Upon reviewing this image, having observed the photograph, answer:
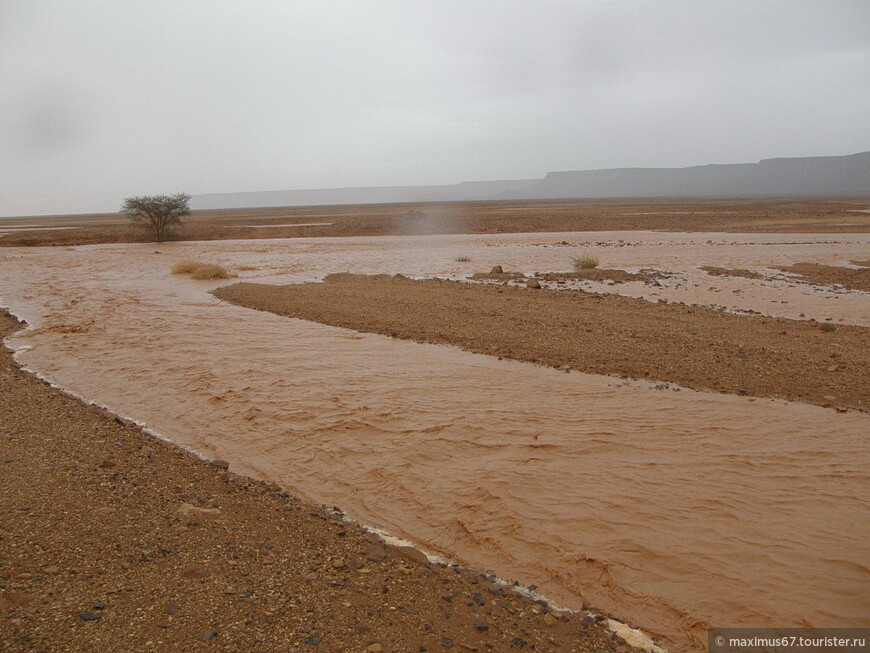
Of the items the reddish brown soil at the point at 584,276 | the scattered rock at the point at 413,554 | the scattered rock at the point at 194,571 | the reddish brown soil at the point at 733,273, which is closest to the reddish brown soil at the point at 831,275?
the reddish brown soil at the point at 733,273

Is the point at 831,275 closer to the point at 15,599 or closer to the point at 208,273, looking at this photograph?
the point at 208,273

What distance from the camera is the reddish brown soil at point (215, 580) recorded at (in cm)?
337

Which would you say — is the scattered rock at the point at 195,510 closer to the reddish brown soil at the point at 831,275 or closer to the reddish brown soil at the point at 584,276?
the reddish brown soil at the point at 584,276

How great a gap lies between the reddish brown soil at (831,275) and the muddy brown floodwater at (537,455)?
373cm

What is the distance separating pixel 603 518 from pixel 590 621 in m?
1.47

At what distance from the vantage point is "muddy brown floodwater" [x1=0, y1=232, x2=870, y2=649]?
4.39m

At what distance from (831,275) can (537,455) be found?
55.1 feet

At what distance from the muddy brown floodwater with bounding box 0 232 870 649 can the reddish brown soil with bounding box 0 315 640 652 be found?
0.59 m

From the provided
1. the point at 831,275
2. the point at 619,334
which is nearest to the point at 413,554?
the point at 619,334

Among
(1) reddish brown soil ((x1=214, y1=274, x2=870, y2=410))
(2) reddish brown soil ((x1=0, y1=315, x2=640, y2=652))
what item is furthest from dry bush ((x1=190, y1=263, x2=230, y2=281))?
(2) reddish brown soil ((x1=0, y1=315, x2=640, y2=652))

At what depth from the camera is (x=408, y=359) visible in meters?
10.1

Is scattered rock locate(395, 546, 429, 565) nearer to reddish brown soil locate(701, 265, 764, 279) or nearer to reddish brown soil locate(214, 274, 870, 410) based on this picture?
reddish brown soil locate(214, 274, 870, 410)

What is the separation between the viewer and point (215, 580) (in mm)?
3850

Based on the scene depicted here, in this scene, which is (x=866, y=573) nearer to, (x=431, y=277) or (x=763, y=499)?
(x=763, y=499)
